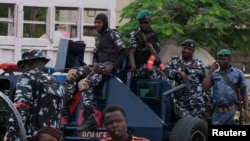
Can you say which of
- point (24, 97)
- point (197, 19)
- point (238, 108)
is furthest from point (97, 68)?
point (197, 19)

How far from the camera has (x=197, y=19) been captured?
23.0m

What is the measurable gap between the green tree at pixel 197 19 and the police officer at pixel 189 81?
9.56 m

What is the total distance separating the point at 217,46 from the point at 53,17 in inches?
175

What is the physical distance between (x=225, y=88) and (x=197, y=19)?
34.6ft

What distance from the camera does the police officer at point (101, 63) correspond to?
12.2 m

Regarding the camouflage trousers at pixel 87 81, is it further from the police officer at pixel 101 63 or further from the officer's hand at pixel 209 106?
the officer's hand at pixel 209 106

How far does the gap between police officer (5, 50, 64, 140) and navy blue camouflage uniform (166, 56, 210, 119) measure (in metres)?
3.29

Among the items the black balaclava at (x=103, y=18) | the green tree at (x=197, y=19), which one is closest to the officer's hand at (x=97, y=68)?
the black balaclava at (x=103, y=18)

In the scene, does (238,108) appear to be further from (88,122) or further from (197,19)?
(197,19)

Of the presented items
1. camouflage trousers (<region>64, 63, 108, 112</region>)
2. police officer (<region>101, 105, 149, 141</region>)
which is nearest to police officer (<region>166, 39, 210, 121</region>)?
camouflage trousers (<region>64, 63, 108, 112</region>)

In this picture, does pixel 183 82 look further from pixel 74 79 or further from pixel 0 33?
pixel 0 33

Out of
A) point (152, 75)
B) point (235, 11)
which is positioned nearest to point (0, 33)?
point (235, 11)

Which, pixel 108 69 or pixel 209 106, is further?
pixel 209 106

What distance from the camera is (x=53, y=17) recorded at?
23250 millimetres
